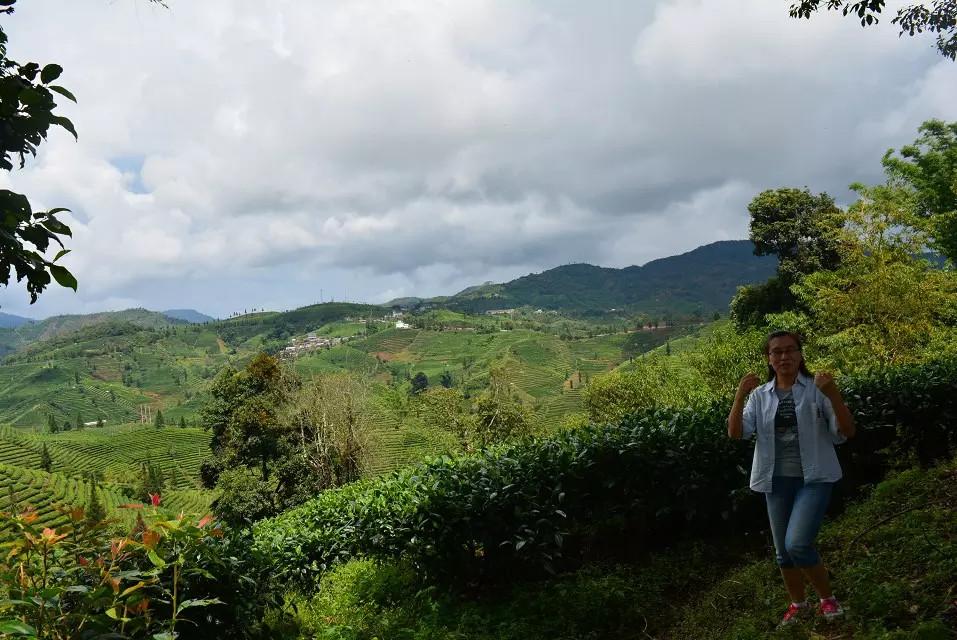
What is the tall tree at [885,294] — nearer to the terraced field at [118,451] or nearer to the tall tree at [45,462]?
the terraced field at [118,451]

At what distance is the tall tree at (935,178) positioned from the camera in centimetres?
1972

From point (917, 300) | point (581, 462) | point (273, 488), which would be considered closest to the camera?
point (581, 462)

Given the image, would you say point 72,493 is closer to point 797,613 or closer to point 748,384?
point 797,613

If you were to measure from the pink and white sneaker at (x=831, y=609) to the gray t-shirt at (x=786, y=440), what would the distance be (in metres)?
0.79

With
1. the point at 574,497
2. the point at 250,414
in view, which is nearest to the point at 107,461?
the point at 250,414

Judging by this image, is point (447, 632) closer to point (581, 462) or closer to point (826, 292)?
point (581, 462)

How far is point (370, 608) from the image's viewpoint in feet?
14.9

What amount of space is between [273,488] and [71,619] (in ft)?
85.4

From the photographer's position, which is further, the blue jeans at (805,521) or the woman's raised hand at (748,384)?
the woman's raised hand at (748,384)

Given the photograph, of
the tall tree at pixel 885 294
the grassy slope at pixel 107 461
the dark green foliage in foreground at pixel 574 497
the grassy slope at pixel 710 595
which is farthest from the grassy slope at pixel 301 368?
the grassy slope at pixel 710 595

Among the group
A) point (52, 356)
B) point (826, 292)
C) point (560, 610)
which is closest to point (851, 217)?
point (826, 292)

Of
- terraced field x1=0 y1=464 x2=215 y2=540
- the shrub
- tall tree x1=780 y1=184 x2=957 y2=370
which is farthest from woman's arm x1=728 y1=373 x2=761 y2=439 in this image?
terraced field x1=0 y1=464 x2=215 y2=540

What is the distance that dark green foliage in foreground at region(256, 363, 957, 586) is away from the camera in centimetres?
462

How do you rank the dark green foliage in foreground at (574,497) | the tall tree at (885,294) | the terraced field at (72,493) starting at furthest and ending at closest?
the terraced field at (72,493)
the tall tree at (885,294)
the dark green foliage in foreground at (574,497)
